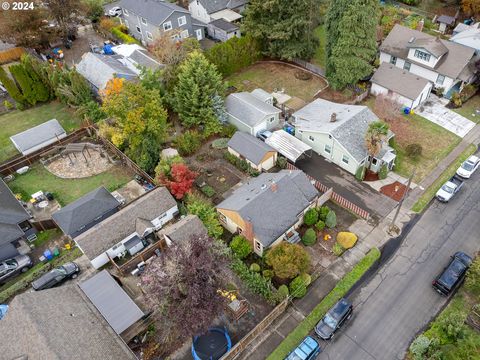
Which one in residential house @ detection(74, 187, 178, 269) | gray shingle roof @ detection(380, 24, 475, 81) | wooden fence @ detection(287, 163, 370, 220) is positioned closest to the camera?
residential house @ detection(74, 187, 178, 269)

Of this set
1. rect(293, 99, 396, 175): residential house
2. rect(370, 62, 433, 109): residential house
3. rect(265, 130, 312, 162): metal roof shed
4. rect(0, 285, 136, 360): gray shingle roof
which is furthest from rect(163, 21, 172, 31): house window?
rect(0, 285, 136, 360): gray shingle roof

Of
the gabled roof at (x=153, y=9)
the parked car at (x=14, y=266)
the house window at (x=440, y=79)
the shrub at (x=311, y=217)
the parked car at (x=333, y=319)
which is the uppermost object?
the gabled roof at (x=153, y=9)

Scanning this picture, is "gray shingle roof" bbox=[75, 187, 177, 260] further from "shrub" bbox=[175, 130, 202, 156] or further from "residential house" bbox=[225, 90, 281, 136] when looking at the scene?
"residential house" bbox=[225, 90, 281, 136]

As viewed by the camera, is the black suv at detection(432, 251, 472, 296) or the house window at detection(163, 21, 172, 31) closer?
the black suv at detection(432, 251, 472, 296)

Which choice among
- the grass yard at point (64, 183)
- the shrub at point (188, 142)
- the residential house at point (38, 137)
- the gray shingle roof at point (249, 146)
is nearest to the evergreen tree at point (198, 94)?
the shrub at point (188, 142)

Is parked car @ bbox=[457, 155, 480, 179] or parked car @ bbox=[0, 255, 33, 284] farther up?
parked car @ bbox=[457, 155, 480, 179]

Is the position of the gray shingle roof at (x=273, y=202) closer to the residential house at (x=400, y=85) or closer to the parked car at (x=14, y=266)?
the parked car at (x=14, y=266)
